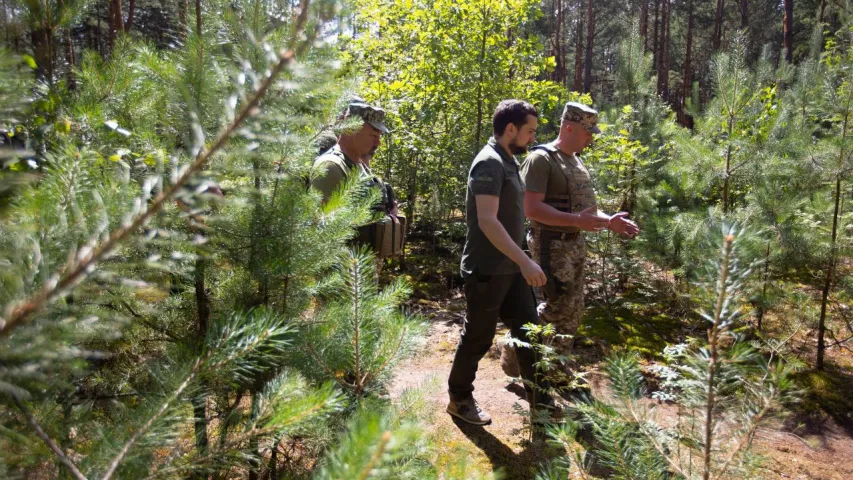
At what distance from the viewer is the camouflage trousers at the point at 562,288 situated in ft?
11.8

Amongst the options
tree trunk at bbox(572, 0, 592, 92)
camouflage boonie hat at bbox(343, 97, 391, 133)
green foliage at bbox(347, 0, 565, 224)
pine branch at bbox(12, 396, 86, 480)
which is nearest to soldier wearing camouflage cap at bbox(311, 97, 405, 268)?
camouflage boonie hat at bbox(343, 97, 391, 133)

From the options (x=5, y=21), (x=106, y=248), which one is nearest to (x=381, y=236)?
(x=5, y=21)

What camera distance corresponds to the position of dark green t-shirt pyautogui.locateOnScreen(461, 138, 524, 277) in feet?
9.93

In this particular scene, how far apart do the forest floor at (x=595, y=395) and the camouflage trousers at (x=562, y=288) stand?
0.35m

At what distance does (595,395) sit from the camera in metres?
1.23

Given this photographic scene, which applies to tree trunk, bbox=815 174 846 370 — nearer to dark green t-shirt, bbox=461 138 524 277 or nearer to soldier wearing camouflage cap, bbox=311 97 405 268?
dark green t-shirt, bbox=461 138 524 277

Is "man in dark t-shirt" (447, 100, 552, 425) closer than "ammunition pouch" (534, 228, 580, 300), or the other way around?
"man in dark t-shirt" (447, 100, 552, 425)

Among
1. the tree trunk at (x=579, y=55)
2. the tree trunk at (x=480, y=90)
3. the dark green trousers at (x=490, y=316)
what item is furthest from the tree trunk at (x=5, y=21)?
the tree trunk at (x=579, y=55)

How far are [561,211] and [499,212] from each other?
574 mm

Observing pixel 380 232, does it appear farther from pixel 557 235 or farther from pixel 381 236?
pixel 557 235

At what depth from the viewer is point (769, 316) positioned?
600 cm

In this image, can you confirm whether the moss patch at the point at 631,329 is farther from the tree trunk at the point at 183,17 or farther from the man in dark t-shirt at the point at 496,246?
the tree trunk at the point at 183,17

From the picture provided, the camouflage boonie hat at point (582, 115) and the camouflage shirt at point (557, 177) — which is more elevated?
the camouflage boonie hat at point (582, 115)

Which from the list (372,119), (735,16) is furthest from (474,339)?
(735,16)
